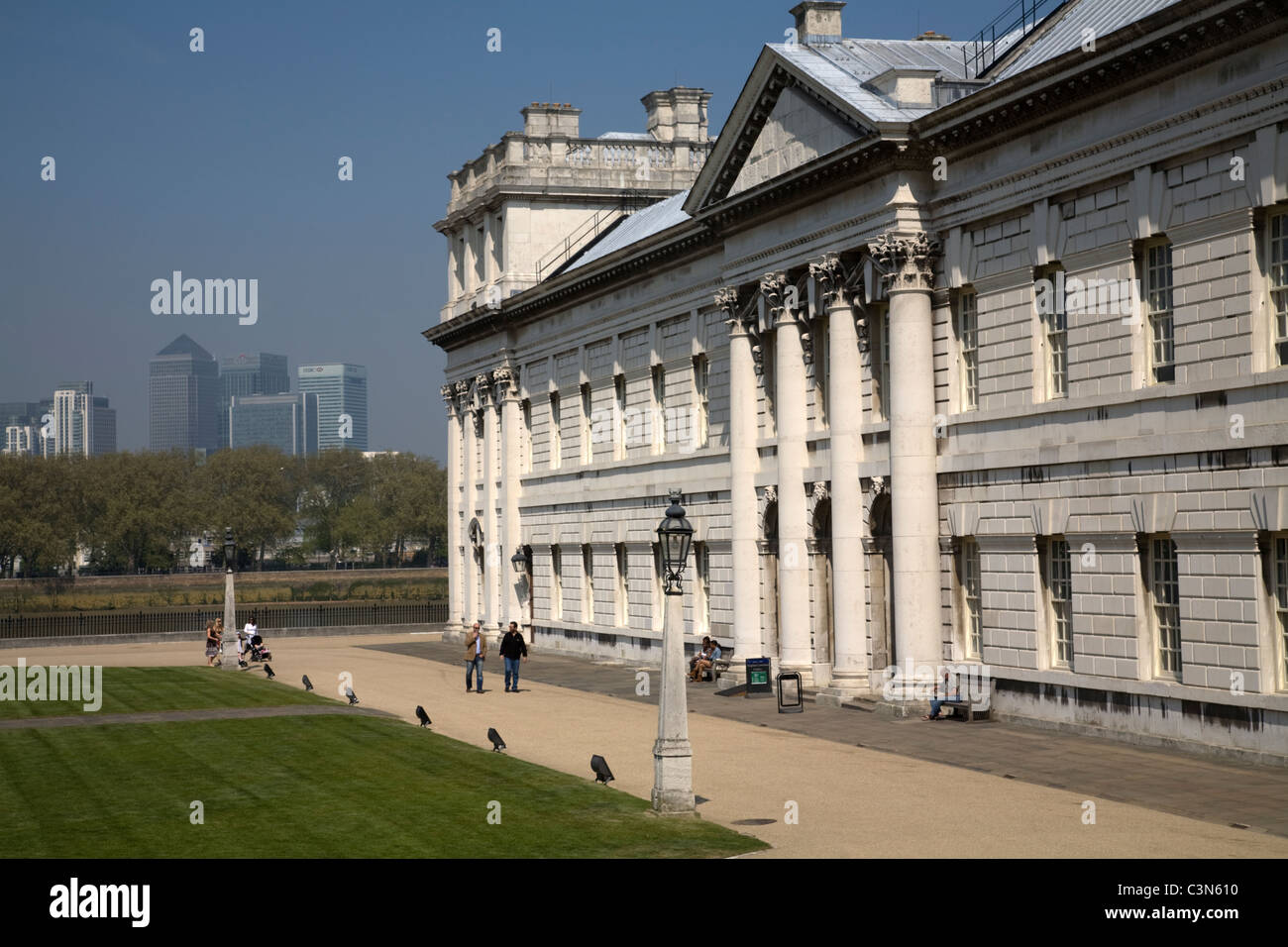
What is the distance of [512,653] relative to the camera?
39.8 metres

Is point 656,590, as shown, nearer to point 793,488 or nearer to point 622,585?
point 622,585

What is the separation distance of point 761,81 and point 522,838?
24591mm

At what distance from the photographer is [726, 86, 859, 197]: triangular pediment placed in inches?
1416

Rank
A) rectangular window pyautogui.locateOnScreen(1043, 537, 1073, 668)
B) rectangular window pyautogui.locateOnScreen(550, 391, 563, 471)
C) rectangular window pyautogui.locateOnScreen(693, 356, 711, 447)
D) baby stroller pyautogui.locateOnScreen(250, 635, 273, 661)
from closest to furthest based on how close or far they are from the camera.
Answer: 1. rectangular window pyautogui.locateOnScreen(1043, 537, 1073, 668)
2. rectangular window pyautogui.locateOnScreen(693, 356, 711, 447)
3. baby stroller pyautogui.locateOnScreen(250, 635, 273, 661)
4. rectangular window pyautogui.locateOnScreen(550, 391, 563, 471)

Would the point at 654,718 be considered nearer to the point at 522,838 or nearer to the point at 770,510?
the point at 770,510

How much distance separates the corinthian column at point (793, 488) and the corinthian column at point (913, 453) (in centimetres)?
487

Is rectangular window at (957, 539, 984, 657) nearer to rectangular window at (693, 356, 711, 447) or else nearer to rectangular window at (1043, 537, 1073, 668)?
rectangular window at (1043, 537, 1073, 668)

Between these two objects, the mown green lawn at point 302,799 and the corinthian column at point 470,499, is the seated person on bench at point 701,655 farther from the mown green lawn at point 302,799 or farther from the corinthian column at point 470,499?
the corinthian column at point 470,499

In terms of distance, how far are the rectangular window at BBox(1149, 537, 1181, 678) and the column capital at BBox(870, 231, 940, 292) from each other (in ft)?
27.0

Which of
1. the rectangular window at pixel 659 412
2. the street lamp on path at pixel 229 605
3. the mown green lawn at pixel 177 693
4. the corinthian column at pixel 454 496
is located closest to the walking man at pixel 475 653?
the mown green lawn at pixel 177 693

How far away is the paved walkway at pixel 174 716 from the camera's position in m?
32.2

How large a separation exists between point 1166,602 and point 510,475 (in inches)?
1455

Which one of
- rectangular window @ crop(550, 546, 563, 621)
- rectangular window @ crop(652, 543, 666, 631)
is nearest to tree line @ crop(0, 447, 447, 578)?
rectangular window @ crop(550, 546, 563, 621)
